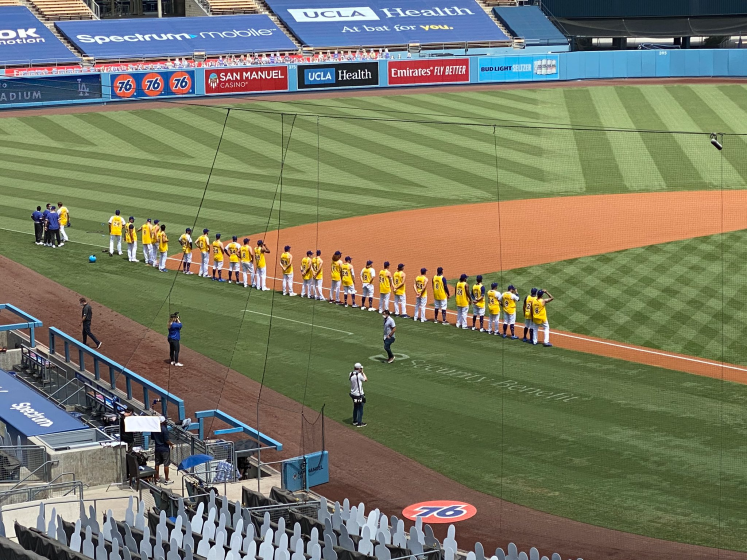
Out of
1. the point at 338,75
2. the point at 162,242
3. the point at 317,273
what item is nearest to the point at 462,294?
the point at 317,273

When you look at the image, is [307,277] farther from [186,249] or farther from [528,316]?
[528,316]

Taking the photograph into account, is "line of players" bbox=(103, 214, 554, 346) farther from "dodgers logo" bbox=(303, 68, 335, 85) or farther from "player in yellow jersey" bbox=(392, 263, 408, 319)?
"dodgers logo" bbox=(303, 68, 335, 85)

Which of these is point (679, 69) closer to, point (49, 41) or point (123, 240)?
point (49, 41)

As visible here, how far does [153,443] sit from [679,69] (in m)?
51.7

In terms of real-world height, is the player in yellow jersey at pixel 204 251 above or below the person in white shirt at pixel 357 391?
above

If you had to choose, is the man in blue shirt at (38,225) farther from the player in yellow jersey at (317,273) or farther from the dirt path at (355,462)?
the player in yellow jersey at (317,273)

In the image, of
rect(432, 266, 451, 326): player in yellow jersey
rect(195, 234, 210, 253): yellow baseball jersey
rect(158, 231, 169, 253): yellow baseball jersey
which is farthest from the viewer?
rect(158, 231, 169, 253): yellow baseball jersey

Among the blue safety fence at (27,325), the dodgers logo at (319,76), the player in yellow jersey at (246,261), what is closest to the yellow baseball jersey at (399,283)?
the player in yellow jersey at (246,261)

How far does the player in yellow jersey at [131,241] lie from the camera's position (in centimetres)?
3170

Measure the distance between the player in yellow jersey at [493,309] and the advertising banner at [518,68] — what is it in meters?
38.2

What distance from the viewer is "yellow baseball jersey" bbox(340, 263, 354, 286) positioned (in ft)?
92.8

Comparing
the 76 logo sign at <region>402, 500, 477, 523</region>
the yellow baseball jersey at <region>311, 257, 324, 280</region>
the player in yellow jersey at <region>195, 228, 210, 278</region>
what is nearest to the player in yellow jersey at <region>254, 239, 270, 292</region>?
the yellow baseball jersey at <region>311, 257, 324, 280</region>

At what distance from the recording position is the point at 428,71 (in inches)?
2430

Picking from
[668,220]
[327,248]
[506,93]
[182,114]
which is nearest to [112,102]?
[182,114]
